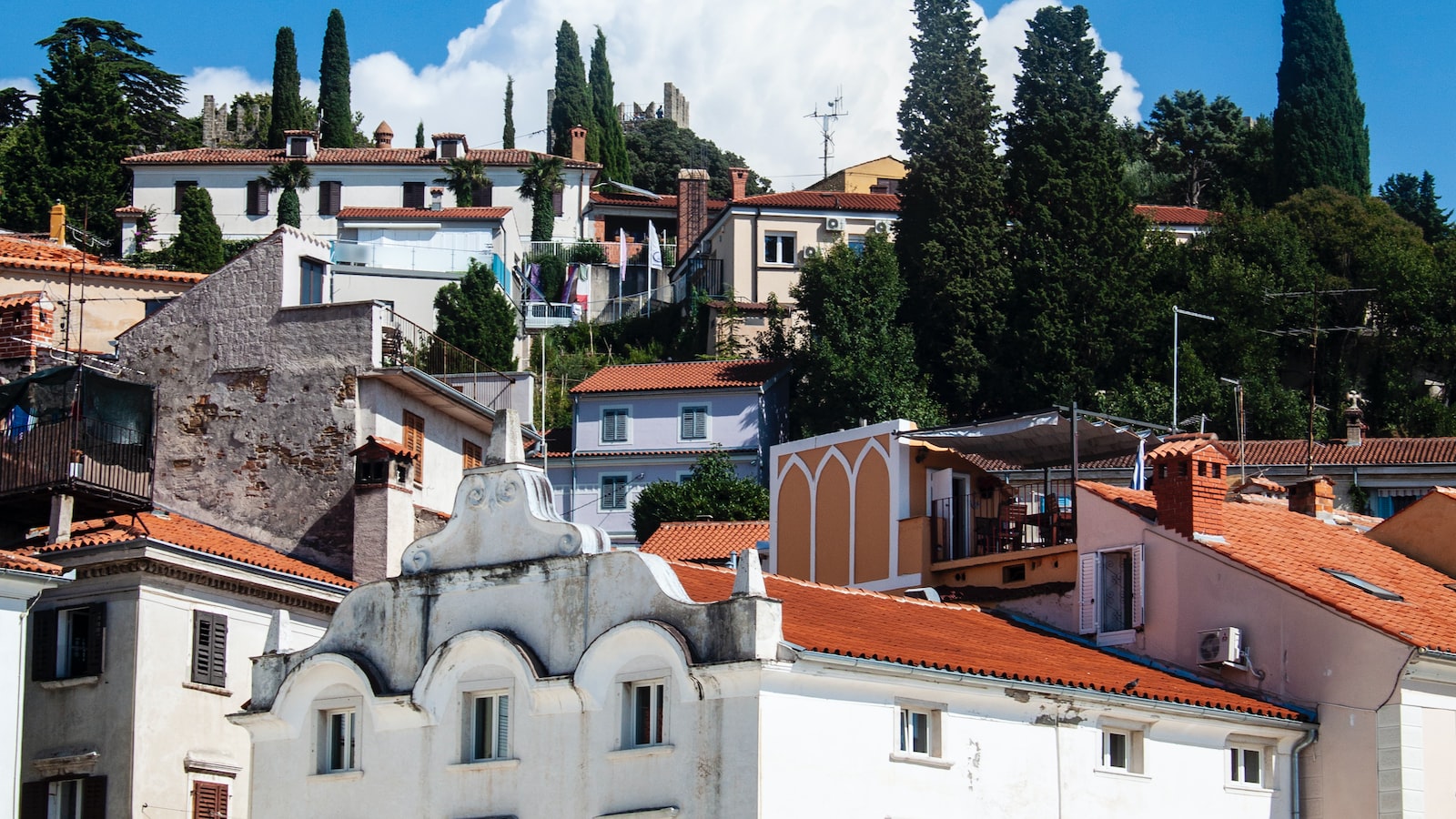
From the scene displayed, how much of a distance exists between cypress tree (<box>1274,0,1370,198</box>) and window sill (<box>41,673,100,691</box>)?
66988 millimetres

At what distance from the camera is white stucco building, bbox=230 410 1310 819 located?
2336 cm

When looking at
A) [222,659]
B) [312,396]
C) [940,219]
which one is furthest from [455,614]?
[940,219]

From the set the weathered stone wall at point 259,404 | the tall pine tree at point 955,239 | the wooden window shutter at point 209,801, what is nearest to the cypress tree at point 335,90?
the tall pine tree at point 955,239

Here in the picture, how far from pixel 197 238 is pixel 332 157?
1035 centimetres

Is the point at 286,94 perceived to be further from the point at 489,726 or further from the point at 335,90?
the point at 489,726

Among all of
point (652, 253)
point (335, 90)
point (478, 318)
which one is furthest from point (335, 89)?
point (478, 318)

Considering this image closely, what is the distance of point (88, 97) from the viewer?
90188 millimetres

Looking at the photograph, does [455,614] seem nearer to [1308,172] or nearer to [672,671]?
[672,671]

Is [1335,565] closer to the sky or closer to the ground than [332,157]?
closer to the ground

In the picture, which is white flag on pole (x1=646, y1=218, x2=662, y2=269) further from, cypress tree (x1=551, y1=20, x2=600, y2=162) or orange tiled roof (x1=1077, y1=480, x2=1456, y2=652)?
orange tiled roof (x1=1077, y1=480, x2=1456, y2=652)

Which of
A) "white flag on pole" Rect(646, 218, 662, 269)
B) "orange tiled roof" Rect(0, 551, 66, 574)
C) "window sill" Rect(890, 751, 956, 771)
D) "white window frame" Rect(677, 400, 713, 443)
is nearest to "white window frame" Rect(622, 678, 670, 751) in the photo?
"window sill" Rect(890, 751, 956, 771)

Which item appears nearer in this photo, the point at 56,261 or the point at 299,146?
the point at 56,261

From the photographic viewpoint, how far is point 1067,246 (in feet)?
234

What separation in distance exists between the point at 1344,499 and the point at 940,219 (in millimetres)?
18657
